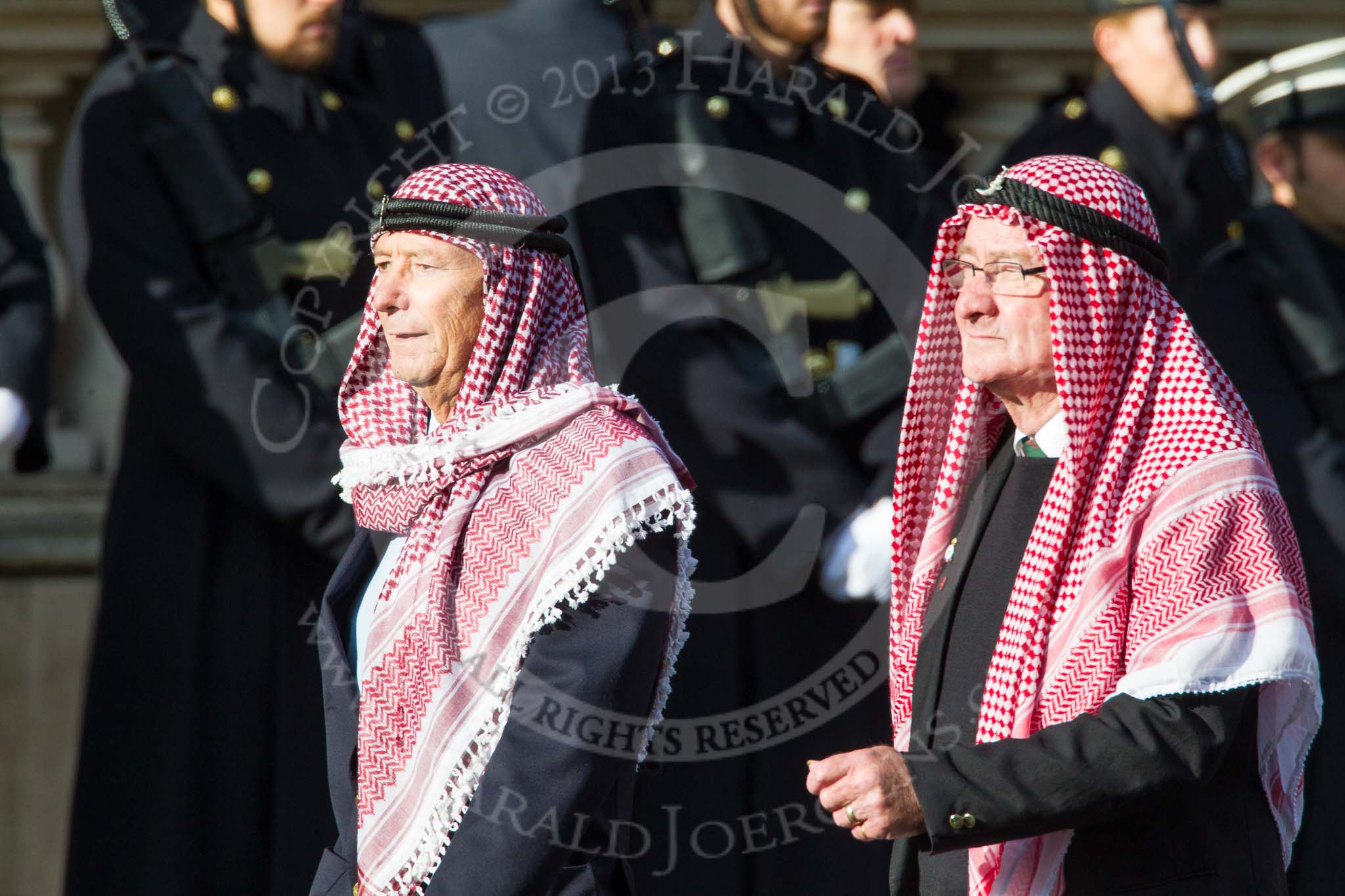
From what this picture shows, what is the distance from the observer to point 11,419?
13.5 feet

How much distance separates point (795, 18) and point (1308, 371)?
4.52 ft

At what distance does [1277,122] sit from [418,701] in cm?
308

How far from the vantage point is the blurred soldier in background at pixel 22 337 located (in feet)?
13.6

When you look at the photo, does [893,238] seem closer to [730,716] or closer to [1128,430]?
[730,716]

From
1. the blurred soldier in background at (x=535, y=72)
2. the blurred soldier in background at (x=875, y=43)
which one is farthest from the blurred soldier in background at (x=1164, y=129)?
the blurred soldier in background at (x=535, y=72)

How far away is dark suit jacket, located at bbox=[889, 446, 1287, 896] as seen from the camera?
239 centimetres

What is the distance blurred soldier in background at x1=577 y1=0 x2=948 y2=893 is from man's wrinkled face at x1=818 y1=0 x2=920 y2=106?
0.15 m

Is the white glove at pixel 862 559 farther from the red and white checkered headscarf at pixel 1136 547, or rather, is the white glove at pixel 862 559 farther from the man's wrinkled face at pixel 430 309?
the man's wrinkled face at pixel 430 309

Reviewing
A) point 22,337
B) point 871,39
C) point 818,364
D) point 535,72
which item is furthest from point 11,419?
point 871,39

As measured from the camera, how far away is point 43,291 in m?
4.30

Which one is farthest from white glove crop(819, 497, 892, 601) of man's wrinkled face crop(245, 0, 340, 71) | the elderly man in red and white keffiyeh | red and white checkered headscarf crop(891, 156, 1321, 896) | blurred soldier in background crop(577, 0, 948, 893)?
man's wrinkled face crop(245, 0, 340, 71)

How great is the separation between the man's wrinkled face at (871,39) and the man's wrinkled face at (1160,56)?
0.60 m

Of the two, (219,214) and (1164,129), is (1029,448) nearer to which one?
(219,214)

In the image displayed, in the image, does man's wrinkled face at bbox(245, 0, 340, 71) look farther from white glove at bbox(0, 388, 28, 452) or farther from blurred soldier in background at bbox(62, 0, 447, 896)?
white glove at bbox(0, 388, 28, 452)
